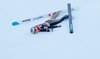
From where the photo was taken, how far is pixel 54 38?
870mm

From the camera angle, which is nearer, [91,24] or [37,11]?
[91,24]

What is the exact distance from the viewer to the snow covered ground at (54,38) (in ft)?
2.53

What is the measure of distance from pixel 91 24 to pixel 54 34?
0.67ft

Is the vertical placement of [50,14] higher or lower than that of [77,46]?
higher

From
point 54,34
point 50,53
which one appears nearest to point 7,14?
point 54,34

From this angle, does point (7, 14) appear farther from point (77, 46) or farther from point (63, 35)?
point (77, 46)

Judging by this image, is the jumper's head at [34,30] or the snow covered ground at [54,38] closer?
the snow covered ground at [54,38]

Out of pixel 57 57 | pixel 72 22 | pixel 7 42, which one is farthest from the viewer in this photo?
pixel 72 22

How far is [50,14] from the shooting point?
106 centimetres

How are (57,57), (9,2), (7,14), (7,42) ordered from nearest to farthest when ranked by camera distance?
(57,57), (7,42), (7,14), (9,2)

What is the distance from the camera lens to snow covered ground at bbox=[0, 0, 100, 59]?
77 cm

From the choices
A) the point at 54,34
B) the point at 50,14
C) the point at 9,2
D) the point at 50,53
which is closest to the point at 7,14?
the point at 9,2

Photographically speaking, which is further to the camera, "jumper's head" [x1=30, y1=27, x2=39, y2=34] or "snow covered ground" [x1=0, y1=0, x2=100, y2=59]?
"jumper's head" [x1=30, y1=27, x2=39, y2=34]

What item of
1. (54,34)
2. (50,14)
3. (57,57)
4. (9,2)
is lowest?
(57,57)
